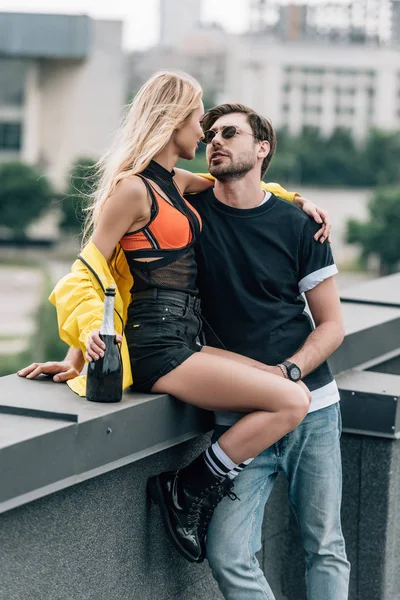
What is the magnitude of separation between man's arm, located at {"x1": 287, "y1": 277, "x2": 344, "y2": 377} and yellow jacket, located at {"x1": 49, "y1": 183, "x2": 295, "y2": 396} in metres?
0.61

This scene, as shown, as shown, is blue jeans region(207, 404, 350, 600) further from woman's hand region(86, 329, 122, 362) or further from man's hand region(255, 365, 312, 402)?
woman's hand region(86, 329, 122, 362)

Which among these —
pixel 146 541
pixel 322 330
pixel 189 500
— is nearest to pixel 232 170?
pixel 322 330

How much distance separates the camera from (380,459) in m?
4.20

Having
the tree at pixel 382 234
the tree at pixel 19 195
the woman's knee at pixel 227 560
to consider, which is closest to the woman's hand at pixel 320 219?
the woman's knee at pixel 227 560

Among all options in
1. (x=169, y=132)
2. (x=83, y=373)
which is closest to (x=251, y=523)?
(x=83, y=373)

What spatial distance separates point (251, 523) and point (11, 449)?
106 cm

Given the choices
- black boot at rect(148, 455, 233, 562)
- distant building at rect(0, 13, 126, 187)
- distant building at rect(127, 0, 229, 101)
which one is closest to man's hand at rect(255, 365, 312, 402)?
black boot at rect(148, 455, 233, 562)

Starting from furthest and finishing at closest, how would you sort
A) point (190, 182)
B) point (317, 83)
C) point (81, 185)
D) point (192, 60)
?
1. point (192, 60)
2. point (317, 83)
3. point (81, 185)
4. point (190, 182)

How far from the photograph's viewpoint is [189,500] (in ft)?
11.4

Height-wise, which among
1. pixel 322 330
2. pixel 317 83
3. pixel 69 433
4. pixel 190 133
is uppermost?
pixel 317 83

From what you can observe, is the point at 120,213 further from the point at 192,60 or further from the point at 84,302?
the point at 192,60

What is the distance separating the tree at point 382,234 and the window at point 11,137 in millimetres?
29942

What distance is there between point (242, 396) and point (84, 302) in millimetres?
590

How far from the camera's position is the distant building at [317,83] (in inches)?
5182
